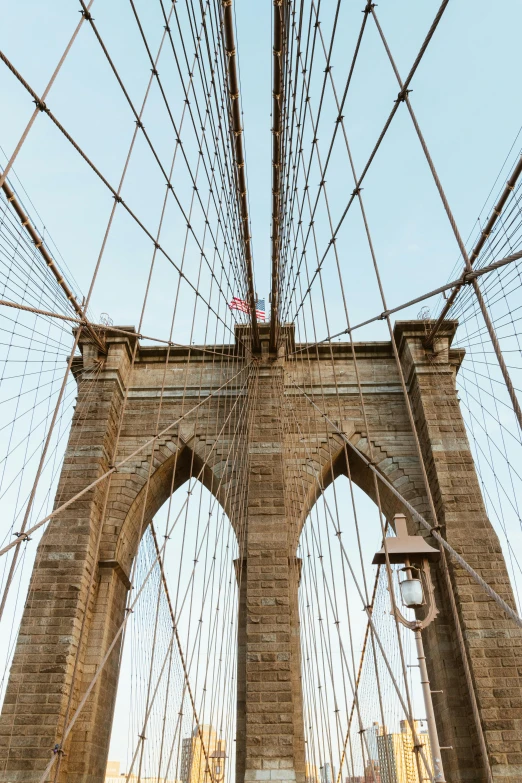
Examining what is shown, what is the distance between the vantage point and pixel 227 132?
838 cm

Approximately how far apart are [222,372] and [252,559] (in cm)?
345

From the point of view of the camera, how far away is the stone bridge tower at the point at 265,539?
22.7ft

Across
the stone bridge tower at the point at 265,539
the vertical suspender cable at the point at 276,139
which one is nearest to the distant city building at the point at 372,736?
the stone bridge tower at the point at 265,539

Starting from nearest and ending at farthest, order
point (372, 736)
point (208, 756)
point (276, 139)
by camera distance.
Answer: point (276, 139) < point (208, 756) < point (372, 736)

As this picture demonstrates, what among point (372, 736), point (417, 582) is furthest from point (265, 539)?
point (372, 736)

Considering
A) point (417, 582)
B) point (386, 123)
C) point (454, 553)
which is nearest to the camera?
point (417, 582)

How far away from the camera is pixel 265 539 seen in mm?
8211

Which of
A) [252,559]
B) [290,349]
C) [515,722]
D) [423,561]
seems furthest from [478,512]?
[423,561]

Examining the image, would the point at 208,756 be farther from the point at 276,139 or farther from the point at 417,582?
the point at 276,139

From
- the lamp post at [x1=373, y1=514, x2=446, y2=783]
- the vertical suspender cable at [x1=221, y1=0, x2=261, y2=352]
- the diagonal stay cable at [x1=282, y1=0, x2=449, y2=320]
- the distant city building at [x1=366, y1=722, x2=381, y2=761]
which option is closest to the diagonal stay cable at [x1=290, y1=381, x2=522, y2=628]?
the lamp post at [x1=373, y1=514, x2=446, y2=783]

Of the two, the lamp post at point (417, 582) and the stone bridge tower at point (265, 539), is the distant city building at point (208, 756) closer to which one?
the stone bridge tower at point (265, 539)

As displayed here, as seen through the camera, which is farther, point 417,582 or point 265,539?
point 265,539

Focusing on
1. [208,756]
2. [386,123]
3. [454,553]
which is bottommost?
[208,756]

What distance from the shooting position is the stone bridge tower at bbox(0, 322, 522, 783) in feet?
22.7
